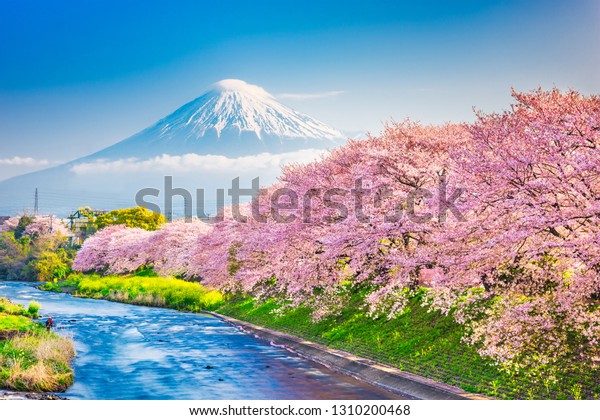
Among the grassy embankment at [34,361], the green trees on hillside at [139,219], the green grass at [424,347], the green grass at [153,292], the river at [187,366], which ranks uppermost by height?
the green trees on hillside at [139,219]

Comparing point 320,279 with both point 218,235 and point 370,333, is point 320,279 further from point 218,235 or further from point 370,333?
point 218,235

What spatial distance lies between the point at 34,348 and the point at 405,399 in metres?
14.8

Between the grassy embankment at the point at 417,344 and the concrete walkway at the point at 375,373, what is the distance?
0.42 metres

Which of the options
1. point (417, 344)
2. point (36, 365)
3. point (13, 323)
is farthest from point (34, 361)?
point (417, 344)

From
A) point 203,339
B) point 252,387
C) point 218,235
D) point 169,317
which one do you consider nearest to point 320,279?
point 203,339

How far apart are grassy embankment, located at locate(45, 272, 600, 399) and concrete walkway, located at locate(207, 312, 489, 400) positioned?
0.42m

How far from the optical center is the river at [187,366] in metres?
21.1

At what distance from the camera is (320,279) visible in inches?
1236

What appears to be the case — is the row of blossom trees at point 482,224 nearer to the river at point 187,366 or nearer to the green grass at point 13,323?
the river at point 187,366

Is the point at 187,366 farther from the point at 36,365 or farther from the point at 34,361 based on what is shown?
the point at 36,365

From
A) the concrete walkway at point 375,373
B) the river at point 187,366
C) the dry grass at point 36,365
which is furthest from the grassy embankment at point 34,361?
the concrete walkway at point 375,373

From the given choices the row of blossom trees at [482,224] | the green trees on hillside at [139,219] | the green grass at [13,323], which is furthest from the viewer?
the green trees on hillside at [139,219]

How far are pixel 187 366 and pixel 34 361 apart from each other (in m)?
5.98

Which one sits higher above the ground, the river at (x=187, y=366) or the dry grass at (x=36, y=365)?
the dry grass at (x=36, y=365)
